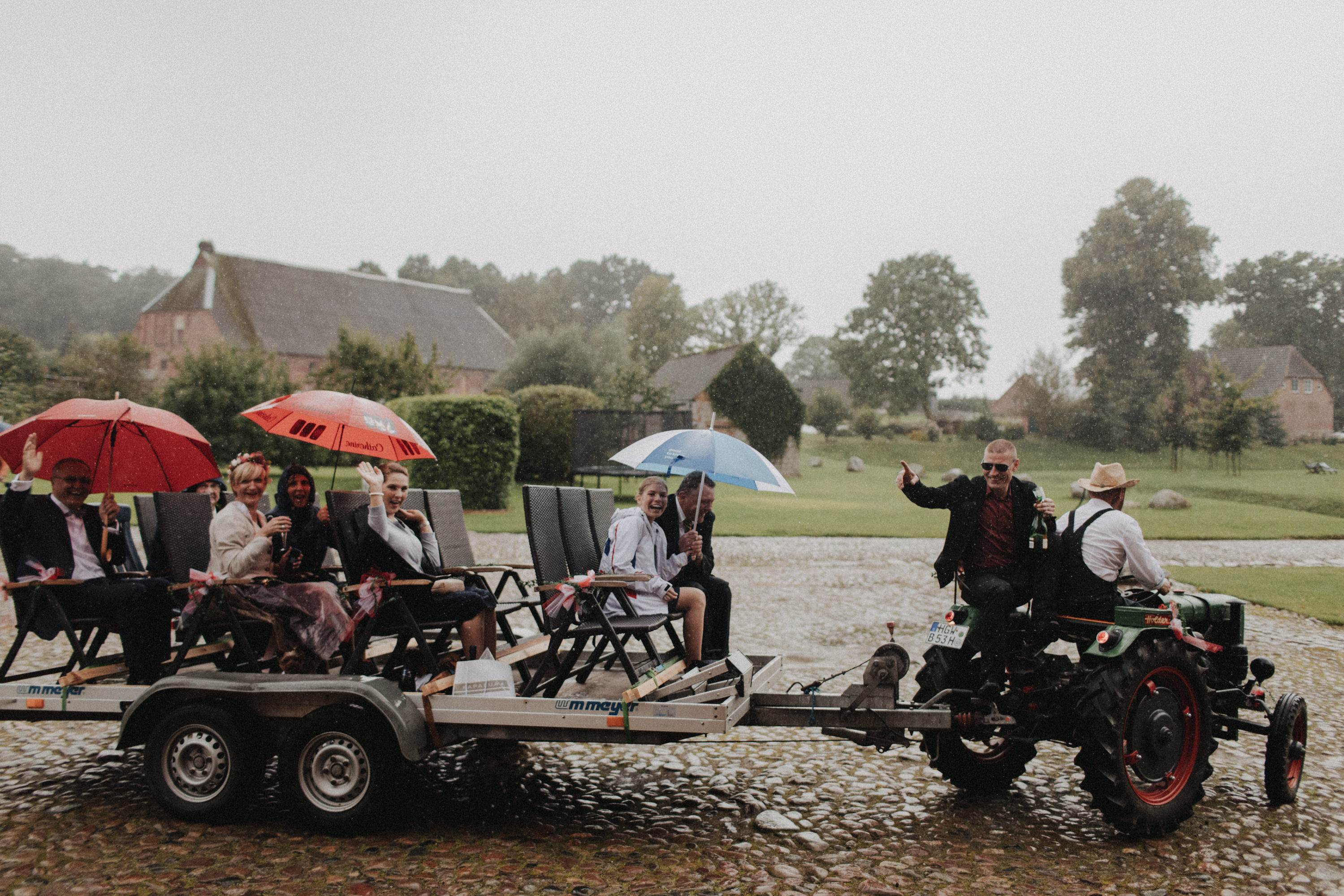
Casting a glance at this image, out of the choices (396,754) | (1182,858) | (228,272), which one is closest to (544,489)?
(396,754)

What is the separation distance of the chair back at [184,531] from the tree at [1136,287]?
54707 mm

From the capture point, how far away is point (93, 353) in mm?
42406

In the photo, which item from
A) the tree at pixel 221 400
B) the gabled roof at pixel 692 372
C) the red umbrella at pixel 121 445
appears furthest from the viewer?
the gabled roof at pixel 692 372

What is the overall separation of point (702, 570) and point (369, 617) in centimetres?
202

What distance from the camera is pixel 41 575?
5.20 m

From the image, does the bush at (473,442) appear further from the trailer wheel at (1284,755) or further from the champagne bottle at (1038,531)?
the trailer wheel at (1284,755)

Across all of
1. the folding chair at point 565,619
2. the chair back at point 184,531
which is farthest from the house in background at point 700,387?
the chair back at point 184,531

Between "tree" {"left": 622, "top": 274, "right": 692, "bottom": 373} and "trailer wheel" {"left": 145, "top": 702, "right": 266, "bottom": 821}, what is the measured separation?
87.8m

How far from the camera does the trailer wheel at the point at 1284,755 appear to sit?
5043mm

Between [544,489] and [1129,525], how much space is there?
3.43m

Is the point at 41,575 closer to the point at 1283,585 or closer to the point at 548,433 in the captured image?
the point at 1283,585

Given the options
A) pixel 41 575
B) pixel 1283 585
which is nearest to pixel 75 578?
pixel 41 575

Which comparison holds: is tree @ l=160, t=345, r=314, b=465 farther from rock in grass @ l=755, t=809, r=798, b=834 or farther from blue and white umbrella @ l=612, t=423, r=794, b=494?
rock in grass @ l=755, t=809, r=798, b=834

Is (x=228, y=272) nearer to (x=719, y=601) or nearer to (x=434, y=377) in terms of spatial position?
(x=434, y=377)
